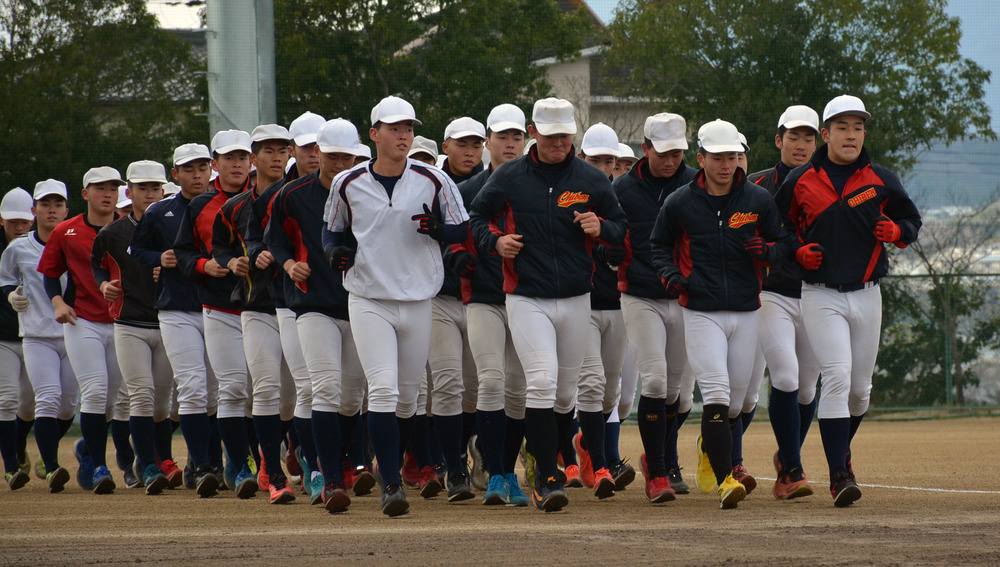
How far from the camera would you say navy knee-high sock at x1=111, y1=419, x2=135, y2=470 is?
9.21 meters

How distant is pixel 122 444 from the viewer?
9312 mm

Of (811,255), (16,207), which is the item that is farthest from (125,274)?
(811,255)

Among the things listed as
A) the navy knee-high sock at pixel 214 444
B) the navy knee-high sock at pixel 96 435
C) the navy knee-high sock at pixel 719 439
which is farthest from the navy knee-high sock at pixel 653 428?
the navy knee-high sock at pixel 96 435

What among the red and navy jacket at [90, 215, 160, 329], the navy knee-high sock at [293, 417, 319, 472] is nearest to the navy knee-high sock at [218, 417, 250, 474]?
the navy knee-high sock at [293, 417, 319, 472]

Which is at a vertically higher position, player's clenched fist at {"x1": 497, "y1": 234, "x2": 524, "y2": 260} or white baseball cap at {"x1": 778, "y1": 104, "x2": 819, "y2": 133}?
white baseball cap at {"x1": 778, "y1": 104, "x2": 819, "y2": 133}

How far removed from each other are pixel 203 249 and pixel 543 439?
9.05 ft

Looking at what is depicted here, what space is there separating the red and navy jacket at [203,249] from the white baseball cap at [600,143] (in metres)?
2.24

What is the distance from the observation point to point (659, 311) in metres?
7.49

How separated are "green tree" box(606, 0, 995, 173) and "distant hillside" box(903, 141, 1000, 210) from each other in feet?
0.89

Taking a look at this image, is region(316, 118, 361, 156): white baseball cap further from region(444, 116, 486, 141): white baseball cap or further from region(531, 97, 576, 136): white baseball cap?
region(444, 116, 486, 141): white baseball cap

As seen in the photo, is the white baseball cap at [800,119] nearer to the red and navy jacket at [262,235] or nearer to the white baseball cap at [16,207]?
the red and navy jacket at [262,235]

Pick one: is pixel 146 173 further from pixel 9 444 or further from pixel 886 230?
pixel 886 230

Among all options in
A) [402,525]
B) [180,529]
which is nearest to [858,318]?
[402,525]

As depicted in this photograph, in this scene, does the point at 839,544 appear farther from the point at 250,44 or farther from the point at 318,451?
the point at 250,44
